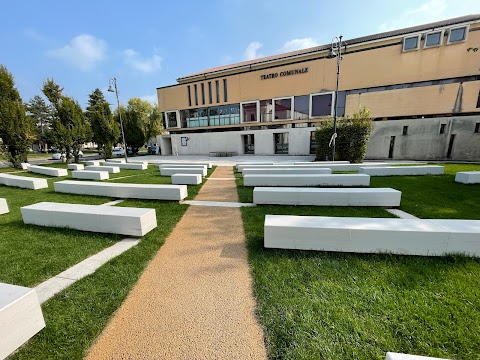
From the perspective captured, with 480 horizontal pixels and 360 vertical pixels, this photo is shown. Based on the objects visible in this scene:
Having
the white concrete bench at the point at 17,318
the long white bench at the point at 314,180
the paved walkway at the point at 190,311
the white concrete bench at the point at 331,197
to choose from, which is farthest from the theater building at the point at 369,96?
the white concrete bench at the point at 17,318

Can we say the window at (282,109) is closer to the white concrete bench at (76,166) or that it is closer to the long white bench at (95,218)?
the white concrete bench at (76,166)

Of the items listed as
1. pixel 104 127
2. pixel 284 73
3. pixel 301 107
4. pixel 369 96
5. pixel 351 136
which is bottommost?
Result: pixel 351 136

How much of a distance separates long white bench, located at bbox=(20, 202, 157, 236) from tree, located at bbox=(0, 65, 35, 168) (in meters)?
19.3

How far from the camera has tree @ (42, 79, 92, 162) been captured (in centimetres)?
1989

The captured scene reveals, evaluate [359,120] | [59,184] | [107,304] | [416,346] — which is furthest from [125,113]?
[416,346]

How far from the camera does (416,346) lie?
1974mm

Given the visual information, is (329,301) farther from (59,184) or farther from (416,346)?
(59,184)

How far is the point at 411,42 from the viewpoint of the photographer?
69.9 ft

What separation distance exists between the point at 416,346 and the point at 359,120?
1724 centimetres

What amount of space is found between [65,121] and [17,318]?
83.3 feet

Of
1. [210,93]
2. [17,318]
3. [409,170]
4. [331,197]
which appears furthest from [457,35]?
[17,318]

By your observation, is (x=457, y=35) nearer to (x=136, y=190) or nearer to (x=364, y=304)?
(x=364, y=304)

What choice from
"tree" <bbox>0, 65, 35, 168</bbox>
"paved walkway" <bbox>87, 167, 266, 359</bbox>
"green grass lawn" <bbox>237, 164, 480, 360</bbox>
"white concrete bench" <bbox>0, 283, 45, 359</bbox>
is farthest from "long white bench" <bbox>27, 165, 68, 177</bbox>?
"green grass lawn" <bbox>237, 164, 480, 360</bbox>

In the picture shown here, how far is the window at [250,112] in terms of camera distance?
29.0 m
